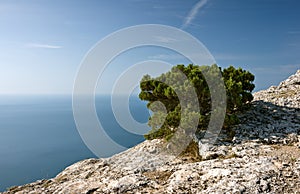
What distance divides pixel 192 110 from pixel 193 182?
7.78 metres

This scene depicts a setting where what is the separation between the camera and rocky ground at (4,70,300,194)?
10.7 meters

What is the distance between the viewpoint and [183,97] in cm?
1892

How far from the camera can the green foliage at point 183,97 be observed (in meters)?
18.1

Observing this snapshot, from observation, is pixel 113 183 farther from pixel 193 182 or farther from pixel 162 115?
pixel 162 115

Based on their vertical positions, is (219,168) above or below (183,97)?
below

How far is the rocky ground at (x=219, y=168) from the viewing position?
423 inches

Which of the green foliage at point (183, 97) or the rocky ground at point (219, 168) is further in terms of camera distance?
the green foliage at point (183, 97)

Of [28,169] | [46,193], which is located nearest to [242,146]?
[46,193]

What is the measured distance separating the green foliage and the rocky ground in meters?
1.31

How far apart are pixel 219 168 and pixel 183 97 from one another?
304 inches

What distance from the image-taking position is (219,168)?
1214 centimetres

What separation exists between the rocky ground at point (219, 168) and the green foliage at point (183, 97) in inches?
51.4

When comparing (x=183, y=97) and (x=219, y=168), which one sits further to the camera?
(x=183, y=97)

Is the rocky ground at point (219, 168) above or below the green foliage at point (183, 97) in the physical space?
below
